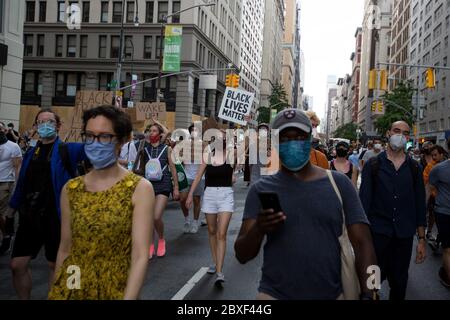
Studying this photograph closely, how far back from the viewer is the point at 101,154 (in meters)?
3.08

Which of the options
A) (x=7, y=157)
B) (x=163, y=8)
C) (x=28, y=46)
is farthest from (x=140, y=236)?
(x=28, y=46)

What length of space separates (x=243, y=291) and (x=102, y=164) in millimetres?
3680

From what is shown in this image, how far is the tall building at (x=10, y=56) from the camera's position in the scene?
17.8m

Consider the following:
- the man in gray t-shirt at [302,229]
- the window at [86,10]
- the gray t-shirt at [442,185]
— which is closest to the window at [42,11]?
the window at [86,10]

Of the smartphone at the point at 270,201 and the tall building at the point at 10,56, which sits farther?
the tall building at the point at 10,56

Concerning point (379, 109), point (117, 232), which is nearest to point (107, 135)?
point (117, 232)

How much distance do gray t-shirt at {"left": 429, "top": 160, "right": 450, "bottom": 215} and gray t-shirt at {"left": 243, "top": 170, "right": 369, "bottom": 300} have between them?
162 inches

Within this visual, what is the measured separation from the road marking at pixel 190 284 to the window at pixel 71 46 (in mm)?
45523

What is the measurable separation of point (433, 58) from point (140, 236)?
68569 millimetres

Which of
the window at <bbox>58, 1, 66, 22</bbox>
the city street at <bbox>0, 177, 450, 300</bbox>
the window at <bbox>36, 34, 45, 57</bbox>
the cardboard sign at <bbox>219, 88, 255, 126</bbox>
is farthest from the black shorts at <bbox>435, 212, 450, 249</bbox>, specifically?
the window at <bbox>36, 34, 45, 57</bbox>

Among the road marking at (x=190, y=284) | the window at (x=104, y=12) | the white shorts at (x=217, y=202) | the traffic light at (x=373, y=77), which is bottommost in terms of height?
the road marking at (x=190, y=284)

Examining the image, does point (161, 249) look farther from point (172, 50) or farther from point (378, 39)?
point (378, 39)

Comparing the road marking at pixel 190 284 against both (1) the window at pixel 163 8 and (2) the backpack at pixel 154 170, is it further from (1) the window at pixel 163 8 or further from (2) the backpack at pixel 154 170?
(1) the window at pixel 163 8

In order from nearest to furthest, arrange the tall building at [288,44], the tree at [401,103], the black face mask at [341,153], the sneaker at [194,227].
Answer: the black face mask at [341,153] → the sneaker at [194,227] → the tree at [401,103] → the tall building at [288,44]
